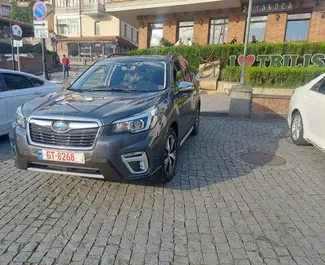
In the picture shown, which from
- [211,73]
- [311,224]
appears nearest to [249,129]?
[311,224]

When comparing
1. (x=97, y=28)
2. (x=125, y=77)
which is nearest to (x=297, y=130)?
(x=125, y=77)

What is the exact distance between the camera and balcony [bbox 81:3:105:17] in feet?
115

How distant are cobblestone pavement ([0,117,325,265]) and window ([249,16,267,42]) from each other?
13897mm

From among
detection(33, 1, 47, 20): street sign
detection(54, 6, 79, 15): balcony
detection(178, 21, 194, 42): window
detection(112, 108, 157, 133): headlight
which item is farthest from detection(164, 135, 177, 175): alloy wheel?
detection(54, 6, 79, 15): balcony

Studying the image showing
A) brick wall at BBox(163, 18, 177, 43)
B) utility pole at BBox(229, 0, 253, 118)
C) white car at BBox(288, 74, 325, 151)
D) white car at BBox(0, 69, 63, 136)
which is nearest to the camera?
white car at BBox(288, 74, 325, 151)

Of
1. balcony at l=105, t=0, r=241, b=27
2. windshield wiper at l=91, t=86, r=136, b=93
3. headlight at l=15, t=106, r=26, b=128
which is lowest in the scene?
headlight at l=15, t=106, r=26, b=128

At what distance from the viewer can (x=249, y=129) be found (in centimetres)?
704

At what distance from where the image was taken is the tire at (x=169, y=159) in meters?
3.52

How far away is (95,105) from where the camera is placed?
3.26m

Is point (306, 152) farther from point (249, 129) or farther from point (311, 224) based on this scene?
point (311, 224)

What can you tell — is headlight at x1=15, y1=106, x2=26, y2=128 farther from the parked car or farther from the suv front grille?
the suv front grille

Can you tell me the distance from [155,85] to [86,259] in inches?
100

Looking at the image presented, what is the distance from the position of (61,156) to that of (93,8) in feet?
122

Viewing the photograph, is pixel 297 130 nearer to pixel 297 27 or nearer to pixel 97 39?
pixel 297 27
